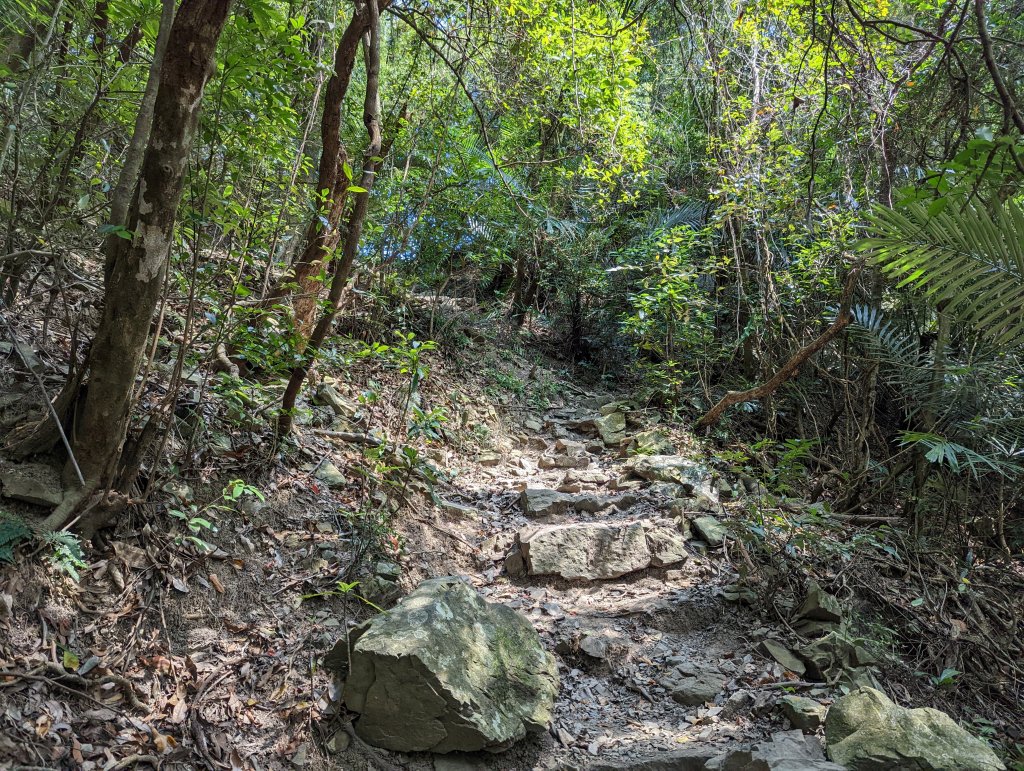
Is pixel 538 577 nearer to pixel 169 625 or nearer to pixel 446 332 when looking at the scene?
pixel 169 625

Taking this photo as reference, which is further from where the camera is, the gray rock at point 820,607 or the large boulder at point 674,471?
the large boulder at point 674,471

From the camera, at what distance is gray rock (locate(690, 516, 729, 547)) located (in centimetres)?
435

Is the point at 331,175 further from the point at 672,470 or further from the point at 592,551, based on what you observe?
the point at 672,470

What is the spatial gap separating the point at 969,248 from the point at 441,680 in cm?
Answer: 275

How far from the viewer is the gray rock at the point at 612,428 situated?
6.68 m

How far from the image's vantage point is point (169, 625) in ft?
8.75

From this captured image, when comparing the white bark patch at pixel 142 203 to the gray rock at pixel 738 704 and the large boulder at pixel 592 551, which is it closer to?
the large boulder at pixel 592 551

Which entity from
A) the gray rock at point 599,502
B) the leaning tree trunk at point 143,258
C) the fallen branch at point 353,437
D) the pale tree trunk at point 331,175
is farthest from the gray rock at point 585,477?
the leaning tree trunk at point 143,258

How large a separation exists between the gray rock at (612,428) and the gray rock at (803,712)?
3796mm

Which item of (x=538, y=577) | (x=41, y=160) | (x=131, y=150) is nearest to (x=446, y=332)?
(x=538, y=577)

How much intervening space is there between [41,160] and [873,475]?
20.9 feet

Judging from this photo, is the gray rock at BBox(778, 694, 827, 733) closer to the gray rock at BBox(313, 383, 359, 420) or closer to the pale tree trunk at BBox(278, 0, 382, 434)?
the pale tree trunk at BBox(278, 0, 382, 434)

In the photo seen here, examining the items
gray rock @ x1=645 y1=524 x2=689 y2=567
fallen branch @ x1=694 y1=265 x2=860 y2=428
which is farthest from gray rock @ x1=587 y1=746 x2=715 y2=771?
fallen branch @ x1=694 y1=265 x2=860 y2=428

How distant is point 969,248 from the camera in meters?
2.42
